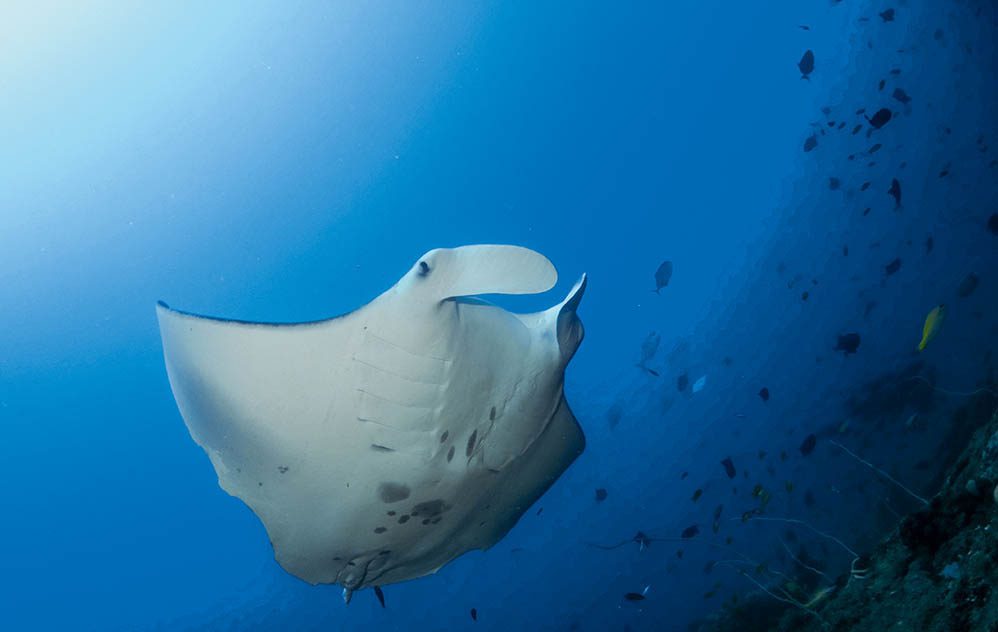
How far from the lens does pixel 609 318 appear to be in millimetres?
28625

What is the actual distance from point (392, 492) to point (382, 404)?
1.81ft

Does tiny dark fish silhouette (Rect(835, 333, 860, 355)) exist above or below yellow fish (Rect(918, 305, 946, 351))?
below

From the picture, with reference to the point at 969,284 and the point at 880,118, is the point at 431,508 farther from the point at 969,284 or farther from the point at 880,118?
the point at 969,284

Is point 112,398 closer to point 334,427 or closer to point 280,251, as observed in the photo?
point 280,251

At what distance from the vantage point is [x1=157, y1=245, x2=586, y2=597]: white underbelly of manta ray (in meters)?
2.35

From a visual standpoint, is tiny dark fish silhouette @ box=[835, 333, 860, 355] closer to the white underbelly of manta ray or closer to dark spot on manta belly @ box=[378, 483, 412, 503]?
the white underbelly of manta ray

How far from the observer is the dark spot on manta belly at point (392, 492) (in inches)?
110

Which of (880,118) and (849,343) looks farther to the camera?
(849,343)

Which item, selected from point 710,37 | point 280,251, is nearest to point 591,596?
point 280,251

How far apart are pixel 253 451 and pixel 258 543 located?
115 feet


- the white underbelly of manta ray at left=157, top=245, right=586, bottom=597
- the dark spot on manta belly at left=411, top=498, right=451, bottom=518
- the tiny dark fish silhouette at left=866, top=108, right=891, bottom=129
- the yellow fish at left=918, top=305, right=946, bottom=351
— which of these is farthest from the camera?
the tiny dark fish silhouette at left=866, top=108, right=891, bottom=129

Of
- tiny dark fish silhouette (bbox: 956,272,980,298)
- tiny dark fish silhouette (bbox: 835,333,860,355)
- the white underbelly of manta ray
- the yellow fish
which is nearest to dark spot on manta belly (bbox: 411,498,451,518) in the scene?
the white underbelly of manta ray

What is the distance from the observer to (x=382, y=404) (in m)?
2.54

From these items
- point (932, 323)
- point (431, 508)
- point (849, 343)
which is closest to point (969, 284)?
point (849, 343)
